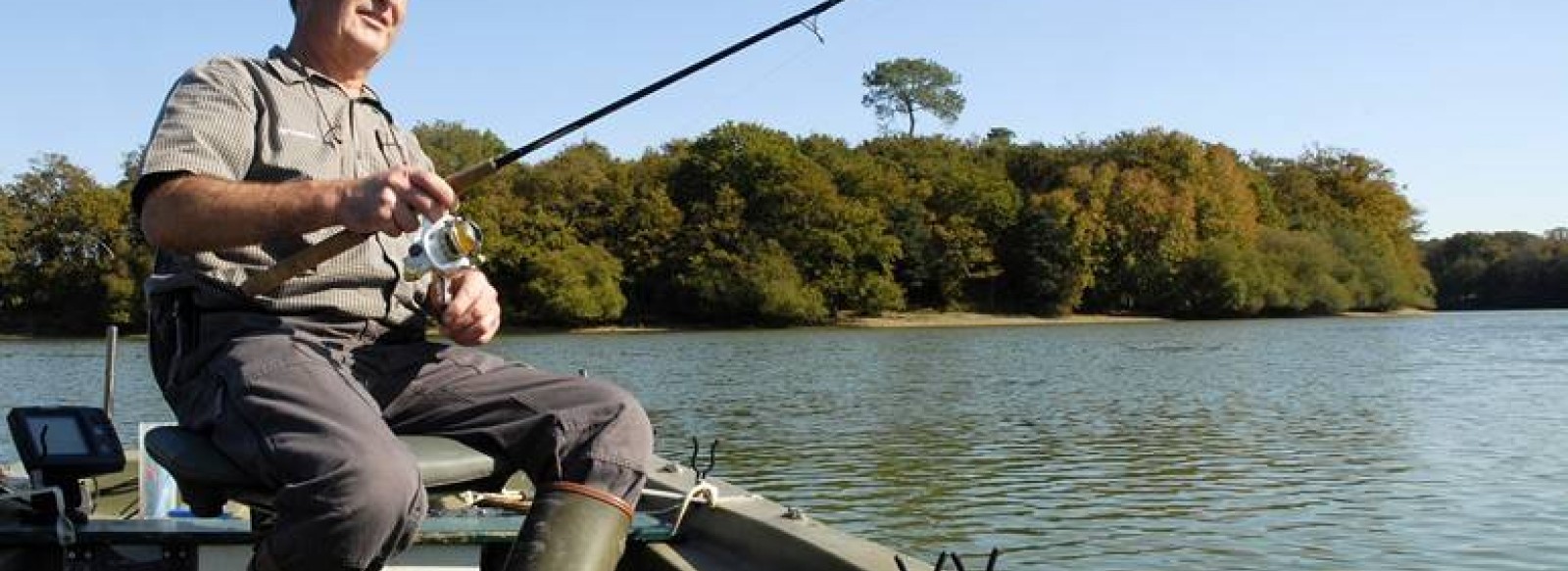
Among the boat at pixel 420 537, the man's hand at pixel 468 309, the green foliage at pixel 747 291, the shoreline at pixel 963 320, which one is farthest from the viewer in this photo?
the shoreline at pixel 963 320

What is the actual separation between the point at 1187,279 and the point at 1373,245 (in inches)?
492

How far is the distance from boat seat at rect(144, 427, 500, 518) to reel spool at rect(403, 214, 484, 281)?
300 millimetres

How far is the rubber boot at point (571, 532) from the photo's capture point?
2512 millimetres

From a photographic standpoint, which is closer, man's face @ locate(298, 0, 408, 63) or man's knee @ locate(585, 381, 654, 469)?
man's knee @ locate(585, 381, 654, 469)

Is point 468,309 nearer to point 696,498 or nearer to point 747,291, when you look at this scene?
point 696,498

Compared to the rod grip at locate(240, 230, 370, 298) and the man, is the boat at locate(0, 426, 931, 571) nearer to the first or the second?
the man

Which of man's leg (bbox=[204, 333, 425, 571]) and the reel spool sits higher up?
the reel spool

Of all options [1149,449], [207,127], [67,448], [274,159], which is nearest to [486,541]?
[67,448]

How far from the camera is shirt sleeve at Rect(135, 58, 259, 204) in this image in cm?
255

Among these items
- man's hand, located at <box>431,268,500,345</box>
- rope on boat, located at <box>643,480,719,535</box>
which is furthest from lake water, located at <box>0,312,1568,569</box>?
man's hand, located at <box>431,268,500,345</box>

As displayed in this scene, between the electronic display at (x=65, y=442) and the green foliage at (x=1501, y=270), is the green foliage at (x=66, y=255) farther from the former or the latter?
the green foliage at (x=1501, y=270)

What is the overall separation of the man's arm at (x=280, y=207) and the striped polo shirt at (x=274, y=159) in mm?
29

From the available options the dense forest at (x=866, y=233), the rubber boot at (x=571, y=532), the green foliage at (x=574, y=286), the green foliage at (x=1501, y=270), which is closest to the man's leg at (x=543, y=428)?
the rubber boot at (x=571, y=532)

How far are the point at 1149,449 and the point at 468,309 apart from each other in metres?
13.4
